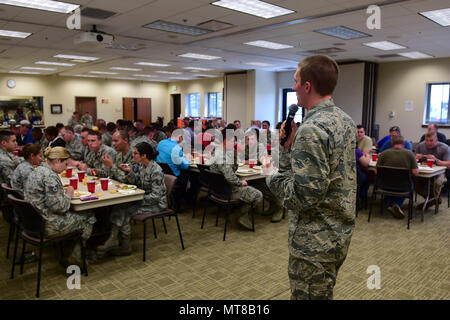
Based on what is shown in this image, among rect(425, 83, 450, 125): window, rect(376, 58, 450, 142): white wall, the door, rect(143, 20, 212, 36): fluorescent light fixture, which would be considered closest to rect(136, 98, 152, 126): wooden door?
the door

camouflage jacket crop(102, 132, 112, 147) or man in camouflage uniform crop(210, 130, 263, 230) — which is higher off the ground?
camouflage jacket crop(102, 132, 112, 147)

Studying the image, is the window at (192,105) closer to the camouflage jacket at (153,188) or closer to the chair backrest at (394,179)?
the chair backrest at (394,179)

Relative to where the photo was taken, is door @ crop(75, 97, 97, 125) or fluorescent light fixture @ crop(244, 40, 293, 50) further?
door @ crop(75, 97, 97, 125)

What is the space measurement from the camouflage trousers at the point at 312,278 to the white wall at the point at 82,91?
58.1 ft

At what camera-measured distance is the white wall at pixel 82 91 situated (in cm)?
1622

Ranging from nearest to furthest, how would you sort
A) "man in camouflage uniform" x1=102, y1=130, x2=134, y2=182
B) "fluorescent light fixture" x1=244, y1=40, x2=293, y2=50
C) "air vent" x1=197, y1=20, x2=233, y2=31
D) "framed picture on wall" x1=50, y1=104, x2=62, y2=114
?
"man in camouflage uniform" x1=102, y1=130, x2=134, y2=182 → "air vent" x1=197, y1=20, x2=233, y2=31 → "fluorescent light fixture" x1=244, y1=40, x2=293, y2=50 → "framed picture on wall" x1=50, y1=104, x2=62, y2=114

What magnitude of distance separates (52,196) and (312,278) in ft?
8.11

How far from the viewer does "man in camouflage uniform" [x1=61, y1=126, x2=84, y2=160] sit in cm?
616

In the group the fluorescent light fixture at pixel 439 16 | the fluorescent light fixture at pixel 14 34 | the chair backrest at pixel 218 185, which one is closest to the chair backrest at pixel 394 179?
the chair backrest at pixel 218 185

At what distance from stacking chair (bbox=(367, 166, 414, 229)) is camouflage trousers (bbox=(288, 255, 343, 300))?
3.86 meters

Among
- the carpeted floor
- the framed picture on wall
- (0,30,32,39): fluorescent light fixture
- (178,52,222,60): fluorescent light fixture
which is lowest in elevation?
the carpeted floor

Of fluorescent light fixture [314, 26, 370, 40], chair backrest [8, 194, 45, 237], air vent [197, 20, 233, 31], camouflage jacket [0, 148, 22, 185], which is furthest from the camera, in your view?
fluorescent light fixture [314, 26, 370, 40]

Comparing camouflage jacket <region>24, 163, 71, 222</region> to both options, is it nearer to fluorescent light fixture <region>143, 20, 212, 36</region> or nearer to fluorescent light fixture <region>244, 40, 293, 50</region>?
fluorescent light fixture <region>143, 20, 212, 36</region>

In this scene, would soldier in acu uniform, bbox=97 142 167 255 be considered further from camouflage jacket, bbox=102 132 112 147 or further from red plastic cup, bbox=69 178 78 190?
camouflage jacket, bbox=102 132 112 147
